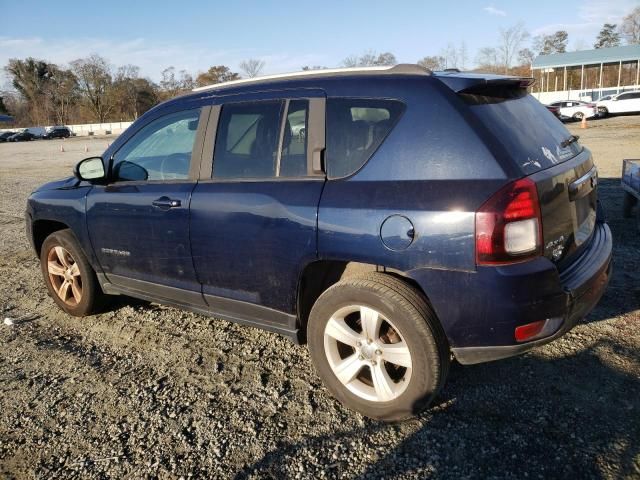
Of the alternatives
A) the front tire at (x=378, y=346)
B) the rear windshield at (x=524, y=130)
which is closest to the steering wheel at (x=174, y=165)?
the front tire at (x=378, y=346)

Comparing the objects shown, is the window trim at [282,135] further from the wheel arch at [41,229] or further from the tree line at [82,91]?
the tree line at [82,91]

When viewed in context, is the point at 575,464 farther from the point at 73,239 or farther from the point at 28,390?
the point at 73,239

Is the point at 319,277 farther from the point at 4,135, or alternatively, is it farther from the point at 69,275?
the point at 4,135

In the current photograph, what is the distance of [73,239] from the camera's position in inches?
170

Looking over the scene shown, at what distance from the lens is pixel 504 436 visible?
8.61 ft

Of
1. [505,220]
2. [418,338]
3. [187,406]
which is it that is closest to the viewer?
[505,220]

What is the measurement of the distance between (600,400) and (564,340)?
750 millimetres

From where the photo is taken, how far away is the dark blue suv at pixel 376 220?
7.98 ft

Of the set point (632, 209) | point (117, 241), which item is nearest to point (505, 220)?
point (117, 241)

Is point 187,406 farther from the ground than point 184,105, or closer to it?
closer to it

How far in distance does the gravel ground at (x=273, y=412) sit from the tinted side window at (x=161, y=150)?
1285 mm

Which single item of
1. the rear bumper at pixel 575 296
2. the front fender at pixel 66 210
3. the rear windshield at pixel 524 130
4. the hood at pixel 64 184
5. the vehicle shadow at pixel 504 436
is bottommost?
the vehicle shadow at pixel 504 436

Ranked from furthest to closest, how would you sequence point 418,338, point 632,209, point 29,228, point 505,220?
point 632,209 < point 29,228 < point 418,338 < point 505,220

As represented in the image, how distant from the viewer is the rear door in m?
2.92
